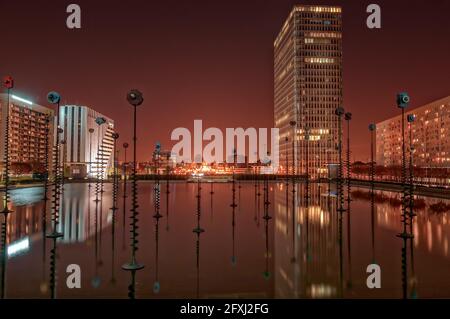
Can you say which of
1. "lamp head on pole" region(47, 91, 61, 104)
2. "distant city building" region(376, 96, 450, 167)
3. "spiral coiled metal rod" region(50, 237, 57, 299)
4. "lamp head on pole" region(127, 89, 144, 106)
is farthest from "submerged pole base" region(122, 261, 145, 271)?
"distant city building" region(376, 96, 450, 167)

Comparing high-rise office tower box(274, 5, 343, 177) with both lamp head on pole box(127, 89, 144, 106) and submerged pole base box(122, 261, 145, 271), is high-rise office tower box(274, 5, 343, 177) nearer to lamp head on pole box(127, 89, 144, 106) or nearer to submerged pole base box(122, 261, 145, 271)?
lamp head on pole box(127, 89, 144, 106)

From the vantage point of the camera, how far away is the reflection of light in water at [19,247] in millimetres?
13172

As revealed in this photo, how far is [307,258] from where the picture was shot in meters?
12.5

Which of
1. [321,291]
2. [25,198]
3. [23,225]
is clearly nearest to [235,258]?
[321,291]

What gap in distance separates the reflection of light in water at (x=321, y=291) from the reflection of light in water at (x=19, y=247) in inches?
454

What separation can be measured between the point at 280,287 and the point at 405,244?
8682 mm

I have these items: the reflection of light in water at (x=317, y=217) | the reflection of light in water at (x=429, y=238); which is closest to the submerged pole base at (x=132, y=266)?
→ the reflection of light in water at (x=429, y=238)

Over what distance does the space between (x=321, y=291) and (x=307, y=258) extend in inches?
136

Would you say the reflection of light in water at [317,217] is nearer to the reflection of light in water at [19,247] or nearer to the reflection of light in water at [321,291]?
the reflection of light in water at [321,291]

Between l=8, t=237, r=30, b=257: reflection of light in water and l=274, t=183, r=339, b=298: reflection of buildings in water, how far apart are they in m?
10.6

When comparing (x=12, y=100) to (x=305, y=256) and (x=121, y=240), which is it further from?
(x=305, y=256)

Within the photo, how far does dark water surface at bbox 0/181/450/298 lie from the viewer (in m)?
9.27
